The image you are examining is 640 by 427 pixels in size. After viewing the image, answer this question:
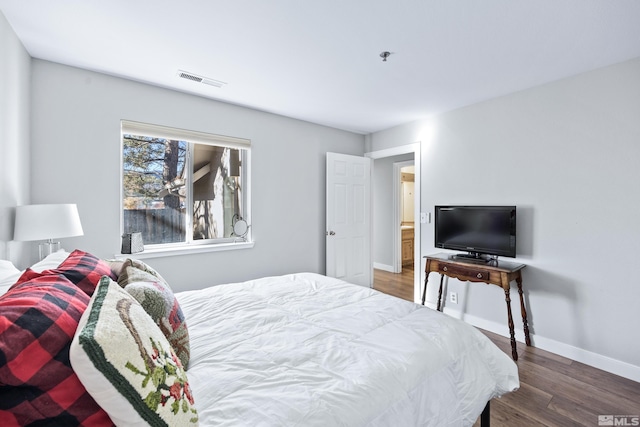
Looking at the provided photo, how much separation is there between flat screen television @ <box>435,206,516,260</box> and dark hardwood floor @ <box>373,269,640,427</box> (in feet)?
3.10

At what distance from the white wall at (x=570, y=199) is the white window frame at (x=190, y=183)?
98.3 inches

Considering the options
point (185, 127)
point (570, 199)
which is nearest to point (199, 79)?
point (185, 127)

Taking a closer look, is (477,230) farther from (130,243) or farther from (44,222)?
(44,222)

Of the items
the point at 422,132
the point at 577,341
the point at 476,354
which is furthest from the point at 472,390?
the point at 422,132

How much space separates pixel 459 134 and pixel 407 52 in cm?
157

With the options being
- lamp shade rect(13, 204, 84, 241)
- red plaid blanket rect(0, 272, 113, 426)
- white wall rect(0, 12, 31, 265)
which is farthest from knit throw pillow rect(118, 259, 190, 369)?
white wall rect(0, 12, 31, 265)

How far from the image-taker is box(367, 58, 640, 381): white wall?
2.36m

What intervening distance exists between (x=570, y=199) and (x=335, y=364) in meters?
2.66

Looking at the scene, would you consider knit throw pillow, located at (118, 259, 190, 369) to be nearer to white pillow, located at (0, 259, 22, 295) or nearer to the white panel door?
white pillow, located at (0, 259, 22, 295)

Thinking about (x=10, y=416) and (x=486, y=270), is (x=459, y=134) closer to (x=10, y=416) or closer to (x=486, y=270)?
(x=486, y=270)

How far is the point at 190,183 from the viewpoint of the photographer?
3.22 metres

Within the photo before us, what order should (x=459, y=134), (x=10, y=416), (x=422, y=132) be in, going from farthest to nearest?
(x=422, y=132), (x=459, y=134), (x=10, y=416)

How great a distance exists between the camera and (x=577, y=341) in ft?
8.54

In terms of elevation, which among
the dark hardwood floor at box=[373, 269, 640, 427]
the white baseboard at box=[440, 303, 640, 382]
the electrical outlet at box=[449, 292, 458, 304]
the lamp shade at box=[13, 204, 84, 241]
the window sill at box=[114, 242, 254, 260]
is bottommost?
the dark hardwood floor at box=[373, 269, 640, 427]
